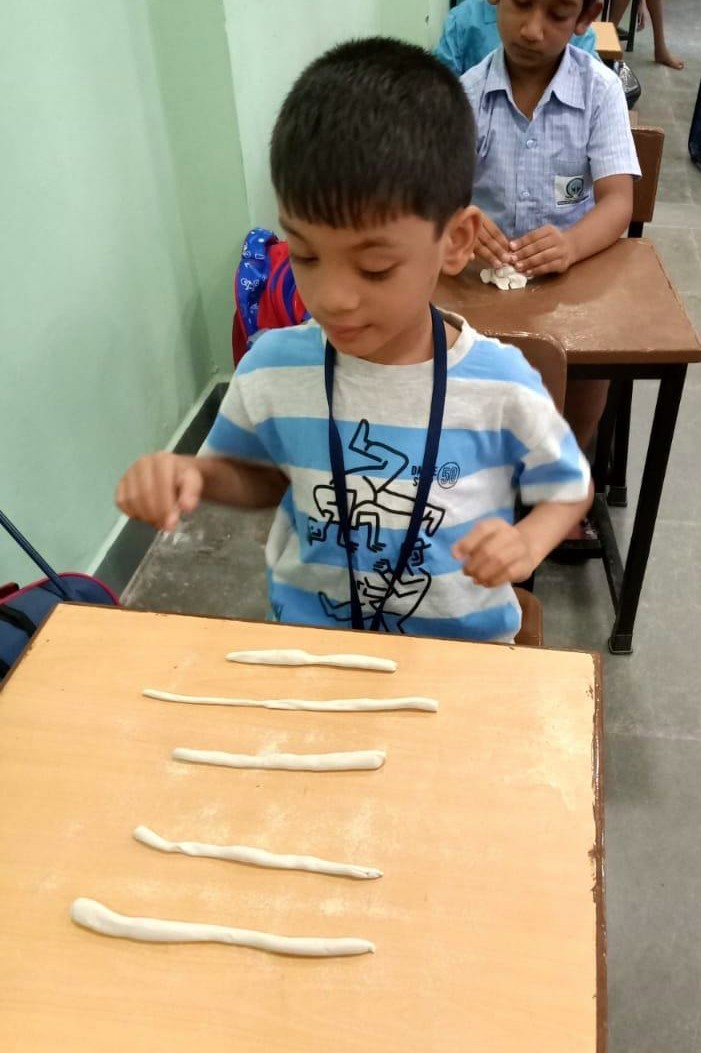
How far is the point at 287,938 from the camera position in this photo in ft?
2.02

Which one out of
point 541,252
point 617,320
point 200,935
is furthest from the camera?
point 541,252

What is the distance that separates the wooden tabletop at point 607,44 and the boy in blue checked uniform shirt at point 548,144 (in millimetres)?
1278

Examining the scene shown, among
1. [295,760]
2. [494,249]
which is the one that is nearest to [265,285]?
[494,249]

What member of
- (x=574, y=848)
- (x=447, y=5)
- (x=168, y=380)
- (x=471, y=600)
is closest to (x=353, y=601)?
(x=471, y=600)

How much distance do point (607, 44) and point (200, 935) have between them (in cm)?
319

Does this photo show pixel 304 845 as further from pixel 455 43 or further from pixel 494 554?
pixel 455 43

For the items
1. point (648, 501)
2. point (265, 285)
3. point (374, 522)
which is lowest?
point (648, 501)

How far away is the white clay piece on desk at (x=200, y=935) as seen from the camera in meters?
0.60

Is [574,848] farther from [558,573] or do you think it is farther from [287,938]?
[558,573]

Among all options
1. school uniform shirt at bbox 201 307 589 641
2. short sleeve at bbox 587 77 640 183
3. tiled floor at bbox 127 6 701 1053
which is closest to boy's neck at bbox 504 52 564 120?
short sleeve at bbox 587 77 640 183

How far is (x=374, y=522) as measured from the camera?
978 mm

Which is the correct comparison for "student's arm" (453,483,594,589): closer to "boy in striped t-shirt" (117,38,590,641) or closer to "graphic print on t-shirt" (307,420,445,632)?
"boy in striped t-shirt" (117,38,590,641)

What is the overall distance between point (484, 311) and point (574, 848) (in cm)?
106

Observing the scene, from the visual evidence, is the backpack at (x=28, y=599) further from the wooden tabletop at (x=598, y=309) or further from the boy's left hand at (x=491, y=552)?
Result: the wooden tabletop at (x=598, y=309)
